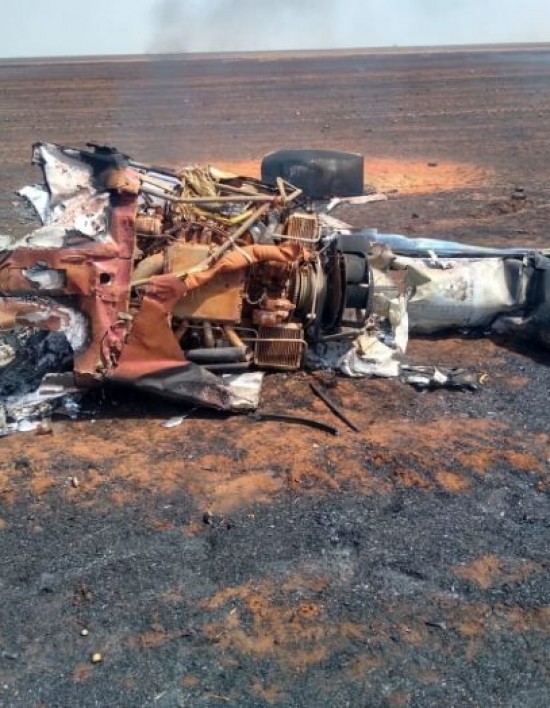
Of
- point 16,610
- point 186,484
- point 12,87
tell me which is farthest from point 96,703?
point 12,87

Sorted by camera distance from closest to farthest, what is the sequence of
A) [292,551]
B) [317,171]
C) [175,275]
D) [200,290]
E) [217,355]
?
[292,551], [175,275], [200,290], [217,355], [317,171]

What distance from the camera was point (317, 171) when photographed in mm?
13867

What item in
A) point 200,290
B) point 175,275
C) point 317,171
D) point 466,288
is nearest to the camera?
point 175,275

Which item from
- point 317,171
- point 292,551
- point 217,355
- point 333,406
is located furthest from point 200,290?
point 317,171

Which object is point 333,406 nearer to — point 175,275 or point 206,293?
point 206,293

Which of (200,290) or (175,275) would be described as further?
(200,290)

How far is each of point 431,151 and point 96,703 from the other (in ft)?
59.2

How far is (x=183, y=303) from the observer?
6625mm

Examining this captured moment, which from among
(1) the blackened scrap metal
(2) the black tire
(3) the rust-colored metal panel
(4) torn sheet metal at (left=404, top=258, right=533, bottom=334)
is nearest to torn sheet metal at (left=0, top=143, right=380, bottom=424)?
(3) the rust-colored metal panel

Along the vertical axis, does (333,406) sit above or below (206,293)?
below

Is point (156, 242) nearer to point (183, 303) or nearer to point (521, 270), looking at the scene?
point (183, 303)

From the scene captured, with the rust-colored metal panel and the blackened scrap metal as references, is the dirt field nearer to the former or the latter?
the blackened scrap metal

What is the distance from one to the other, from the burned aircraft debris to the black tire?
608 cm

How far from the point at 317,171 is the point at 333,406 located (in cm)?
794
